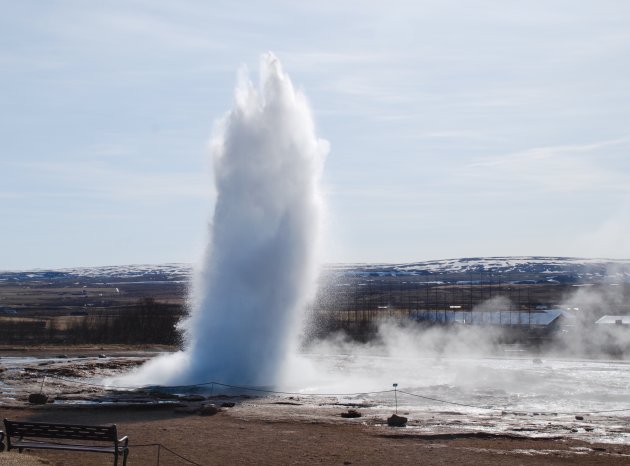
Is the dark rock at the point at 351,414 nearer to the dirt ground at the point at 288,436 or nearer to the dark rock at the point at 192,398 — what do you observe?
the dirt ground at the point at 288,436

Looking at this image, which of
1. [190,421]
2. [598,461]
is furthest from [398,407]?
[598,461]

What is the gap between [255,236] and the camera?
1195 inches

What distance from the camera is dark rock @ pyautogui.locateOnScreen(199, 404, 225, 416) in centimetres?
2133

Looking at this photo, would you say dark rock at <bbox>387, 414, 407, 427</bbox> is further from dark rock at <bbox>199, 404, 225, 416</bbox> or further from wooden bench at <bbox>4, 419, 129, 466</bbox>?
wooden bench at <bbox>4, 419, 129, 466</bbox>

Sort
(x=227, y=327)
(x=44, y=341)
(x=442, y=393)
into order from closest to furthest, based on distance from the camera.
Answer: (x=442, y=393), (x=227, y=327), (x=44, y=341)

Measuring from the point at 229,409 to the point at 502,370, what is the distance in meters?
14.8

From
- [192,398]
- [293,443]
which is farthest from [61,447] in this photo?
[192,398]

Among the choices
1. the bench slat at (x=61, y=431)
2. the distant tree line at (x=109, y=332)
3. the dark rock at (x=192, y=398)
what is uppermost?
the distant tree line at (x=109, y=332)

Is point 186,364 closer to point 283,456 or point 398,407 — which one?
point 398,407

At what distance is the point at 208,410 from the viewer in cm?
2145

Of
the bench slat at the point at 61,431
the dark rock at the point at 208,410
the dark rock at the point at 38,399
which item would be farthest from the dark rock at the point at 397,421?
the dark rock at the point at 38,399

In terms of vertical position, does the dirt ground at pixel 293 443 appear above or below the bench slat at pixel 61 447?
below

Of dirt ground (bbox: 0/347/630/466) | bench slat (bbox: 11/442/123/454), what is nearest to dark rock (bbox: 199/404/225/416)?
dirt ground (bbox: 0/347/630/466)

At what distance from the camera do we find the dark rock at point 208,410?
21.3 m
